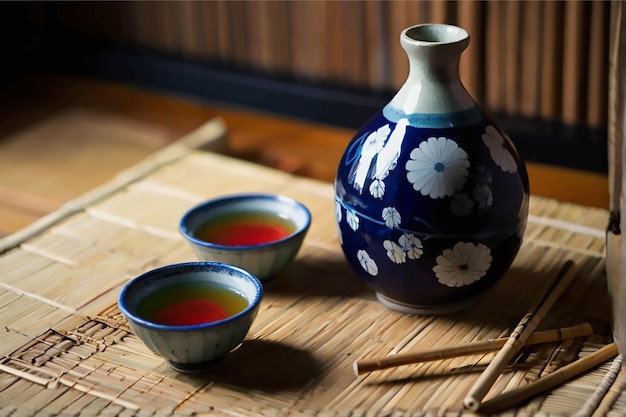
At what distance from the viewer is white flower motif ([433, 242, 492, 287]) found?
93 centimetres

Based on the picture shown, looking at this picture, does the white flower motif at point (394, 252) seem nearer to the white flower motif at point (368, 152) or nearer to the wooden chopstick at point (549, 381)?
the white flower motif at point (368, 152)

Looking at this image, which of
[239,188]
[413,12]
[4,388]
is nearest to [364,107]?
[413,12]

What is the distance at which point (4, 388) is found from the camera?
90cm

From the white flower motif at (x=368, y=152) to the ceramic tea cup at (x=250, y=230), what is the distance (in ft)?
0.47

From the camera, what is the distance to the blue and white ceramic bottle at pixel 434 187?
92 cm

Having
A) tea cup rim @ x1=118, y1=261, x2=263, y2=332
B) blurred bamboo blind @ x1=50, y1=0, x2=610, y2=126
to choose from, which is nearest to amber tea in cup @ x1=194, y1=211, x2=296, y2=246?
tea cup rim @ x1=118, y1=261, x2=263, y2=332

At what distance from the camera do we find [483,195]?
0.92 m

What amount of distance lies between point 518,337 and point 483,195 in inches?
5.9

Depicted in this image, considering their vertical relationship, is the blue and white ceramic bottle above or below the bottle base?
above

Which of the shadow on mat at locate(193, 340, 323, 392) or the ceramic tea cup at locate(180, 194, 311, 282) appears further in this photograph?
the ceramic tea cup at locate(180, 194, 311, 282)

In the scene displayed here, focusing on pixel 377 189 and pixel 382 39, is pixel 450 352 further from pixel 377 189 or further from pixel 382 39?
pixel 382 39

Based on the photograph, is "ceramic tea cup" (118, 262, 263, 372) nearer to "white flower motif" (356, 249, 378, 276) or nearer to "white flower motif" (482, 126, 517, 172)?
"white flower motif" (356, 249, 378, 276)

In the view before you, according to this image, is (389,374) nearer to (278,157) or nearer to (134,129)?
(278,157)

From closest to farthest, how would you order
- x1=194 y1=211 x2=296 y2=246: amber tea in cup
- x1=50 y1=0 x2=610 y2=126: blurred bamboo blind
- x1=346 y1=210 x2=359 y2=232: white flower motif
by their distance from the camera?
x1=346 y1=210 x2=359 y2=232: white flower motif < x1=194 y1=211 x2=296 y2=246: amber tea in cup < x1=50 y1=0 x2=610 y2=126: blurred bamboo blind
